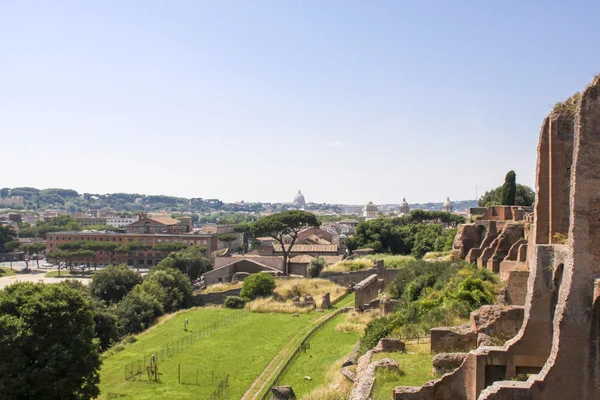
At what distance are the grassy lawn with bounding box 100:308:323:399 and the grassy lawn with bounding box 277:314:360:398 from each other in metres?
1.53

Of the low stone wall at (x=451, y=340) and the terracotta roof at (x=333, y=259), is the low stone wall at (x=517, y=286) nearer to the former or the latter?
the low stone wall at (x=451, y=340)

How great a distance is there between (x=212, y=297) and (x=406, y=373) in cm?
2865

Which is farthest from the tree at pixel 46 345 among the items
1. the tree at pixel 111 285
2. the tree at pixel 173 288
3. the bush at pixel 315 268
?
the bush at pixel 315 268

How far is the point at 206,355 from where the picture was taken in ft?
84.2

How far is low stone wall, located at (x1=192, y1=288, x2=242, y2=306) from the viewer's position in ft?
133

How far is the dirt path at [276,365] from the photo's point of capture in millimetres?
20422

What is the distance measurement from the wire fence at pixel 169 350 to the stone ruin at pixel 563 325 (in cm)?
1464

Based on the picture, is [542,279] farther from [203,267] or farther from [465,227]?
[203,267]

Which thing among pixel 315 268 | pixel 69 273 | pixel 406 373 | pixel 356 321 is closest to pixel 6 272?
pixel 69 273

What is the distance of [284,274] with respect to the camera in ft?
159

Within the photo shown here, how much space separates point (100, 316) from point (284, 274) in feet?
67.1

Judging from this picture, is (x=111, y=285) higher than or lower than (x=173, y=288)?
higher

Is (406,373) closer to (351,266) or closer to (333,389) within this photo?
(333,389)

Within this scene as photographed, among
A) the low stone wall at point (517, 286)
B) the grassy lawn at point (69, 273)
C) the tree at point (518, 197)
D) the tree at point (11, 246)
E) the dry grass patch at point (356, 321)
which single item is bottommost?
the grassy lawn at point (69, 273)
